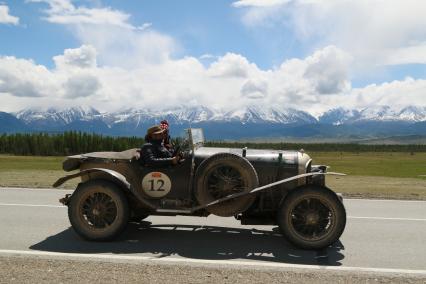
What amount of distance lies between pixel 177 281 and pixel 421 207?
26.3 ft

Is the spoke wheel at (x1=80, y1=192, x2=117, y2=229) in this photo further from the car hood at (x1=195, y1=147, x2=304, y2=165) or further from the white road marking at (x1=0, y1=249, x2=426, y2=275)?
the car hood at (x1=195, y1=147, x2=304, y2=165)

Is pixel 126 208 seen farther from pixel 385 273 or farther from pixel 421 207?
pixel 421 207

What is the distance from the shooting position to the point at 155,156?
25.9ft

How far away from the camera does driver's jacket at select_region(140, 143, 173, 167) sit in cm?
779

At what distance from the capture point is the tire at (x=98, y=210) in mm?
7578

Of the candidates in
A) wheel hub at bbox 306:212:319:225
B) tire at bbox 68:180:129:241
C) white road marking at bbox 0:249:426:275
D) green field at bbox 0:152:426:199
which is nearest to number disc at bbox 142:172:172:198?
tire at bbox 68:180:129:241

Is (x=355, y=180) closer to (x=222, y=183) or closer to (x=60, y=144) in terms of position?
(x=222, y=183)

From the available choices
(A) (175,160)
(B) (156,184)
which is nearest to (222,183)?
(A) (175,160)

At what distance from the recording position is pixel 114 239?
300 inches

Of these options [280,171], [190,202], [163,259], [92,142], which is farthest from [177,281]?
[92,142]

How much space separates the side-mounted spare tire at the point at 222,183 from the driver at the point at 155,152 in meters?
0.51

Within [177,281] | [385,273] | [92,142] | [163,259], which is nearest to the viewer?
[177,281]

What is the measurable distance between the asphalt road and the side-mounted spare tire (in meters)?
0.56

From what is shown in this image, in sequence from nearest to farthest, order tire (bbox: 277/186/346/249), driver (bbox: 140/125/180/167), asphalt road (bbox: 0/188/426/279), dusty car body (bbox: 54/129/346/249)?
asphalt road (bbox: 0/188/426/279) < tire (bbox: 277/186/346/249) < dusty car body (bbox: 54/129/346/249) < driver (bbox: 140/125/180/167)
